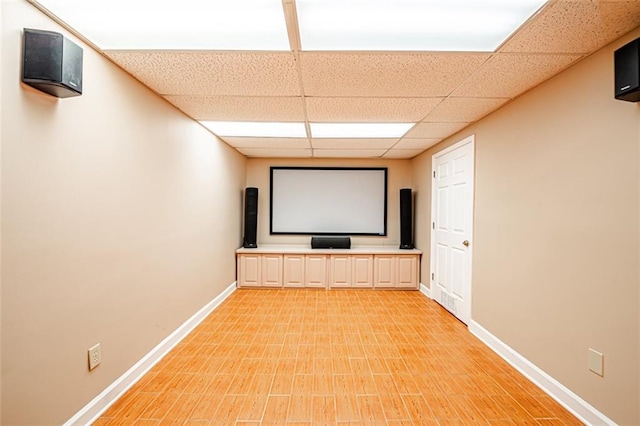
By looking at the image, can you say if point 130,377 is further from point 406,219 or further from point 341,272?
point 406,219

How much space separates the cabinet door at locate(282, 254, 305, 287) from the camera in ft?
16.1

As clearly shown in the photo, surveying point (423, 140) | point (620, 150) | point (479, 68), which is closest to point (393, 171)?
point (423, 140)

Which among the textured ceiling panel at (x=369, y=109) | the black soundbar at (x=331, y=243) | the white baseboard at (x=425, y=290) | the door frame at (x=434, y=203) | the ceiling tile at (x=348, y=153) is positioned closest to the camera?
the textured ceiling panel at (x=369, y=109)

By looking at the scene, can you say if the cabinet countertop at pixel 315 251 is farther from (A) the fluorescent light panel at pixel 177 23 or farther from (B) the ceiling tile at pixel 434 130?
(A) the fluorescent light panel at pixel 177 23

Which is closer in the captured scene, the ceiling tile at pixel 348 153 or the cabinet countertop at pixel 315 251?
the ceiling tile at pixel 348 153

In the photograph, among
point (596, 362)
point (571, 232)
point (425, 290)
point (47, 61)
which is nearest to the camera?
point (47, 61)

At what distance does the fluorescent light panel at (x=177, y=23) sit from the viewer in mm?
1499

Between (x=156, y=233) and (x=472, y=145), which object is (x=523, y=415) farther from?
(x=156, y=233)

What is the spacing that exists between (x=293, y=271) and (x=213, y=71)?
3417 mm

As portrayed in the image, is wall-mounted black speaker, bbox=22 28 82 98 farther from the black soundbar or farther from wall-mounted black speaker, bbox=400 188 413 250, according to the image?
wall-mounted black speaker, bbox=400 188 413 250

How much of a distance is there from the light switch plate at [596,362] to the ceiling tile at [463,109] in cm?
197

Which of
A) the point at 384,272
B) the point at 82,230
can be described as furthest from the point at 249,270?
the point at 82,230

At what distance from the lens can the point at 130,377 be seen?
2166 millimetres

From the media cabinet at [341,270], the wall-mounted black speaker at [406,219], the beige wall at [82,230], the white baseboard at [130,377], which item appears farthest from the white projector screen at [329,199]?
the beige wall at [82,230]
